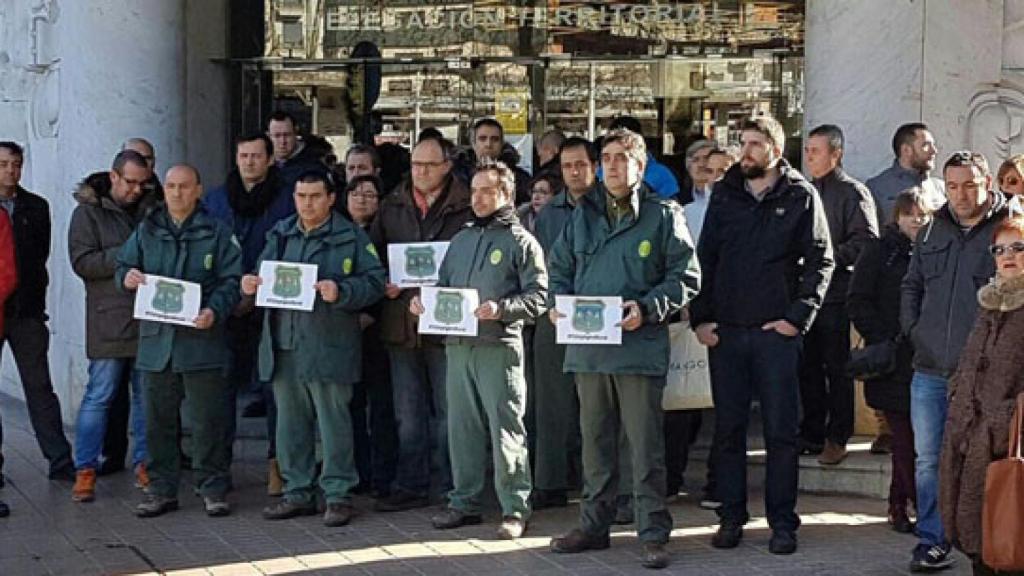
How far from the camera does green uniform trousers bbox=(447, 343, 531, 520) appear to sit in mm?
8273

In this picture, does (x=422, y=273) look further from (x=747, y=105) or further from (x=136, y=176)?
(x=747, y=105)

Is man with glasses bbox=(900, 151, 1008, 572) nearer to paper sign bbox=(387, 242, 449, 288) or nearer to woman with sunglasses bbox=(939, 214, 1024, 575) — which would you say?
woman with sunglasses bbox=(939, 214, 1024, 575)

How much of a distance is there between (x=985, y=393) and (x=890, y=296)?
55.0 inches

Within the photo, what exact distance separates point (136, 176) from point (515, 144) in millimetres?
5128

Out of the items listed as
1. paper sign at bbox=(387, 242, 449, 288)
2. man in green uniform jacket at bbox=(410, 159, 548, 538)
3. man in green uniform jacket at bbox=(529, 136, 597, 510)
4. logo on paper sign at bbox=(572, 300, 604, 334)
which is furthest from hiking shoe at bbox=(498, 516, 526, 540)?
paper sign at bbox=(387, 242, 449, 288)

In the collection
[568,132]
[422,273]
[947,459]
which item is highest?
[568,132]

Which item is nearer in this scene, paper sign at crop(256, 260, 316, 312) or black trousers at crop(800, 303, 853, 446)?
paper sign at crop(256, 260, 316, 312)

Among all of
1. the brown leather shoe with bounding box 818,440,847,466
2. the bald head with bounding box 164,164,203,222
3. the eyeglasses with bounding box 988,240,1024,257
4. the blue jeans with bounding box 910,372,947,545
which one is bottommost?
the brown leather shoe with bounding box 818,440,847,466

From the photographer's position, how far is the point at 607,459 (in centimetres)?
793

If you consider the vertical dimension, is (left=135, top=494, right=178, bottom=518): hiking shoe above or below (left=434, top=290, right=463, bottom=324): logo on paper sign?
below

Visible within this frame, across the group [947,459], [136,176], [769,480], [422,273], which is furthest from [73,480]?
[947,459]

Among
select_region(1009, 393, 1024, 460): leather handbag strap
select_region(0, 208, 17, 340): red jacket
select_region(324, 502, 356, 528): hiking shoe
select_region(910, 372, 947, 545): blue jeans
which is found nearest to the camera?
select_region(1009, 393, 1024, 460): leather handbag strap

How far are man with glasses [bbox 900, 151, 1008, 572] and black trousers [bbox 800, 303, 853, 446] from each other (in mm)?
1573

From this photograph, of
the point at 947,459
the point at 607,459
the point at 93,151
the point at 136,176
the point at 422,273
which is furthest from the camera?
the point at 93,151
